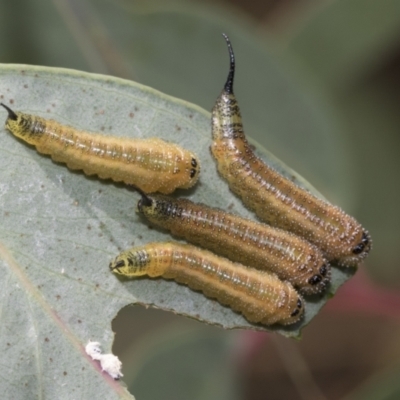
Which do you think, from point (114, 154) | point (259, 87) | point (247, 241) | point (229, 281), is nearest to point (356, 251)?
point (247, 241)

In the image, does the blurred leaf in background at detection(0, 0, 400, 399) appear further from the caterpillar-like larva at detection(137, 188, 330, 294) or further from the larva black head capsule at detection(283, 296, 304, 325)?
the caterpillar-like larva at detection(137, 188, 330, 294)

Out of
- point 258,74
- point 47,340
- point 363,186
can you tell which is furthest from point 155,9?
point 363,186

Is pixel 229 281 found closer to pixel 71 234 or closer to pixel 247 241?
pixel 247 241

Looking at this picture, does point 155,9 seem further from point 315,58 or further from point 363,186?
point 363,186

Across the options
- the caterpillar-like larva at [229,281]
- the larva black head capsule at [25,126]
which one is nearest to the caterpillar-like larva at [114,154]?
the larva black head capsule at [25,126]

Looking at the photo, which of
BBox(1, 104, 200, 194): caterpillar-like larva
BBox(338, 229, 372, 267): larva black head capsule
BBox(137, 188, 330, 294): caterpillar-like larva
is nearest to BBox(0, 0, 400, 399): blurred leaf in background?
BBox(338, 229, 372, 267): larva black head capsule

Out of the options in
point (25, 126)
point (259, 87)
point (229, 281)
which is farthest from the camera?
point (259, 87)
